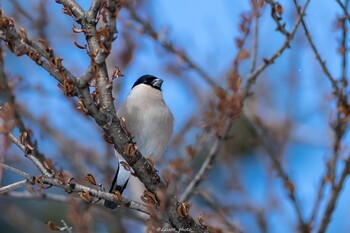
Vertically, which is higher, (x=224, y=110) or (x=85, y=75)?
(x=224, y=110)

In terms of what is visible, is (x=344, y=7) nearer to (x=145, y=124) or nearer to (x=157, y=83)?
(x=145, y=124)

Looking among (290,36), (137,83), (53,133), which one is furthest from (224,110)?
(53,133)

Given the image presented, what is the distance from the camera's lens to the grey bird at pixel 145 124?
123 inches

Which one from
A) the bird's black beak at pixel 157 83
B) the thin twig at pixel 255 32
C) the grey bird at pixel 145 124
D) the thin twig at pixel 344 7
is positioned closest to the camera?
the thin twig at pixel 344 7

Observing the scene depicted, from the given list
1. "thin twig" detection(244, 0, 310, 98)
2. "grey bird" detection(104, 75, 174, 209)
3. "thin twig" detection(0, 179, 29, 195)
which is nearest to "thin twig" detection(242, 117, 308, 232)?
"thin twig" detection(244, 0, 310, 98)

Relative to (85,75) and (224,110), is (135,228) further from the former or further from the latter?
(85,75)

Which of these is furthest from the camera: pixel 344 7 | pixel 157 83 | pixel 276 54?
pixel 157 83

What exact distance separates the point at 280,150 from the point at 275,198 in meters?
0.62

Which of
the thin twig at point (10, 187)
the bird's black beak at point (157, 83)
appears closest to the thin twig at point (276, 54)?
the bird's black beak at point (157, 83)

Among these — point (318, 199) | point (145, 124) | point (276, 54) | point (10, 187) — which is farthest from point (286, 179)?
point (10, 187)

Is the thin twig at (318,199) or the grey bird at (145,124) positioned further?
the grey bird at (145,124)

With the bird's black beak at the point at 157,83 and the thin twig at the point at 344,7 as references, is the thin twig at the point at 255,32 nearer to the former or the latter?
the thin twig at the point at 344,7

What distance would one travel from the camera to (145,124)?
313 cm

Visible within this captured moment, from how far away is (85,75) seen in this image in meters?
1.58
